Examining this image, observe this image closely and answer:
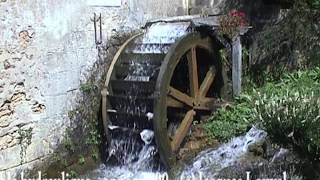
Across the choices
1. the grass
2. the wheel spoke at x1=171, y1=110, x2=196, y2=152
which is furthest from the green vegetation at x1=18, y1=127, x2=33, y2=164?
the grass

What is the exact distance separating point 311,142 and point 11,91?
3073 mm

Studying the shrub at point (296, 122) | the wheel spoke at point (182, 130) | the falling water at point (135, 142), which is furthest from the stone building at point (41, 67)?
the shrub at point (296, 122)

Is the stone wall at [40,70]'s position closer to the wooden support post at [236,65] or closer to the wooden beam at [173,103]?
the wooden beam at [173,103]

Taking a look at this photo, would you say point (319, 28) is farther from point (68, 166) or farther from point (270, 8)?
point (68, 166)

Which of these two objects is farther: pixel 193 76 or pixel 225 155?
pixel 193 76

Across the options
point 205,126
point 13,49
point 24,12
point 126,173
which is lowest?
point 126,173

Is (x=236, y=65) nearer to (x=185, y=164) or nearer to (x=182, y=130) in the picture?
(x=182, y=130)

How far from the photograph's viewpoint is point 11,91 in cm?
572

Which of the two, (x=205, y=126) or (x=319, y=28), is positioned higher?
(x=319, y=28)

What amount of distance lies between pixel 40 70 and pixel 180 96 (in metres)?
1.69

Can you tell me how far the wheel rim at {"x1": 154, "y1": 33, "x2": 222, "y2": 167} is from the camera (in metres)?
6.06

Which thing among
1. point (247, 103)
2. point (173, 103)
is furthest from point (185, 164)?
point (247, 103)

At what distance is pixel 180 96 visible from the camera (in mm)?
6598

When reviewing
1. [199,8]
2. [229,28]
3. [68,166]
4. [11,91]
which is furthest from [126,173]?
[199,8]
